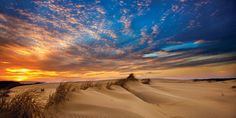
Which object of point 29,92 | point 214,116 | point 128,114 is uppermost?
point 29,92

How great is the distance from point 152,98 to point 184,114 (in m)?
1.83

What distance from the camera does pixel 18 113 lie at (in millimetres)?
1895

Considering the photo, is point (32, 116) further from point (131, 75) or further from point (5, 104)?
point (131, 75)

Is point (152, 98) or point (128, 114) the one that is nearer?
point (128, 114)

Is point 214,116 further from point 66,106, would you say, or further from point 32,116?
point 32,116

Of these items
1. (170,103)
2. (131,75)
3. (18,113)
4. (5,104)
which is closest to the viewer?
(18,113)

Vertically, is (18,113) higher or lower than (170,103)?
higher

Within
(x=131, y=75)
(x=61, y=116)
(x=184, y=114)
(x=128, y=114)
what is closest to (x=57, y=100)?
(x=61, y=116)

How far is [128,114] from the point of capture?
2.79 metres

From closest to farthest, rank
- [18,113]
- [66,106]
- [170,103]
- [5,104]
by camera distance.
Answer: [18,113], [5,104], [66,106], [170,103]

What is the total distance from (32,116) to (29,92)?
448 millimetres

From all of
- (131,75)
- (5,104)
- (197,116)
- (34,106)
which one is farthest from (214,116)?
(131,75)

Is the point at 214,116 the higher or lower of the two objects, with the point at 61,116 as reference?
lower

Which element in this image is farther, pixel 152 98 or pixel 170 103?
pixel 152 98
